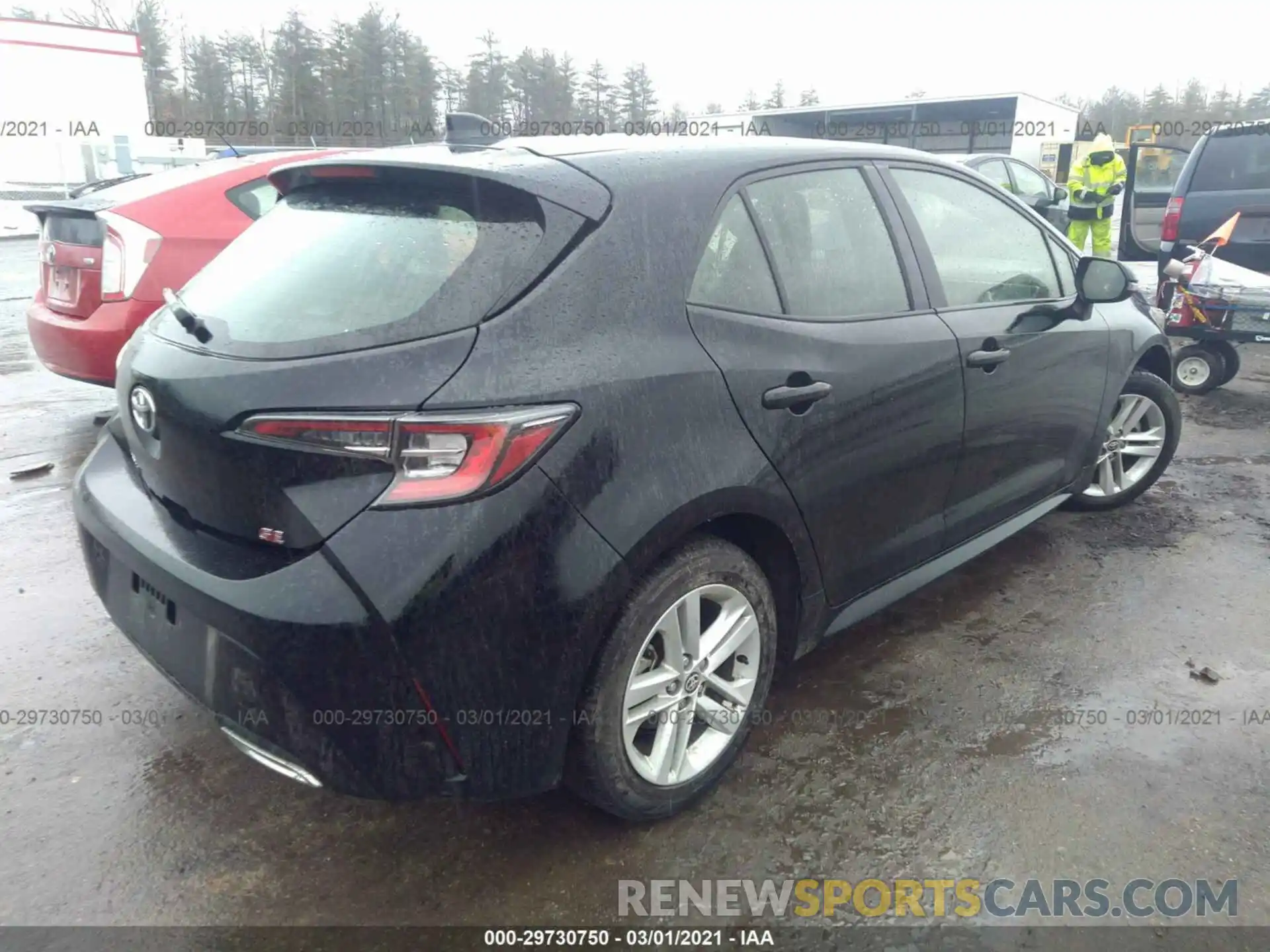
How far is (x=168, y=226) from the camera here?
473 cm

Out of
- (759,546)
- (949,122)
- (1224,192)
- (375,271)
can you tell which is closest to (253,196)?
(375,271)

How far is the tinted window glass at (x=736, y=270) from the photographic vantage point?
2.35 m

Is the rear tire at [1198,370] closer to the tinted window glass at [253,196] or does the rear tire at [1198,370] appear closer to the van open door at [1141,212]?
the van open door at [1141,212]

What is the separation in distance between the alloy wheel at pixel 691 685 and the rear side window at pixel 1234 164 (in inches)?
315

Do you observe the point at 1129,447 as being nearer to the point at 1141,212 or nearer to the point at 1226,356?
the point at 1226,356

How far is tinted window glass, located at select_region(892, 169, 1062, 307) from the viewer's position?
10.2 ft

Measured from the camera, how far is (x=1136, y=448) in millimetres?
4473

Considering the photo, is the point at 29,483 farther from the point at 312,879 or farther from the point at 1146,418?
the point at 1146,418

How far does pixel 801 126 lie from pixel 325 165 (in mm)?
32629

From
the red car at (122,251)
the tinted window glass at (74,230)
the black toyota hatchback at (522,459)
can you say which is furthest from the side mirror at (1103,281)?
the tinted window glass at (74,230)

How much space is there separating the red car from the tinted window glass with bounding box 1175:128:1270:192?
7517 millimetres

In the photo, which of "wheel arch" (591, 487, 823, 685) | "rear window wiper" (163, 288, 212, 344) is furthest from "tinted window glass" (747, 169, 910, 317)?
"rear window wiper" (163, 288, 212, 344)

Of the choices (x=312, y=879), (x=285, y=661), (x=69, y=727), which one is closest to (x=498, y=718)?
(x=285, y=661)

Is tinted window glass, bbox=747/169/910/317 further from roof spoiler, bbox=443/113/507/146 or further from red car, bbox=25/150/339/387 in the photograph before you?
red car, bbox=25/150/339/387
